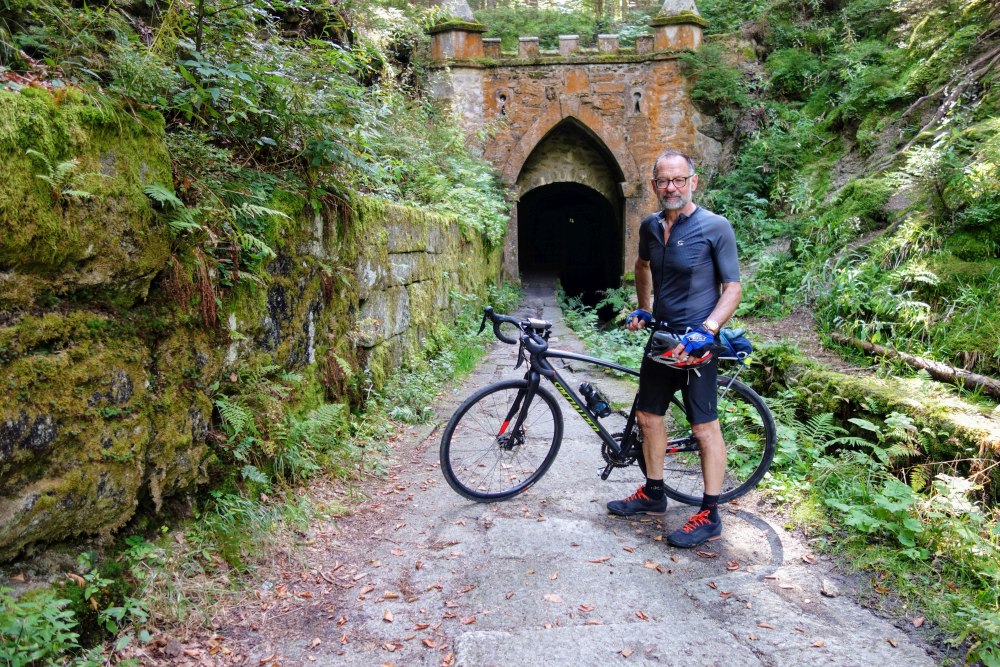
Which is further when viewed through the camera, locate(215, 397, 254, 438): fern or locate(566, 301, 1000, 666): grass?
locate(215, 397, 254, 438): fern

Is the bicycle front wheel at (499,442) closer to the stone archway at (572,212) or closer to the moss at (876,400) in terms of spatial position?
the moss at (876,400)

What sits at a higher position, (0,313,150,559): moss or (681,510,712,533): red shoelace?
(0,313,150,559): moss

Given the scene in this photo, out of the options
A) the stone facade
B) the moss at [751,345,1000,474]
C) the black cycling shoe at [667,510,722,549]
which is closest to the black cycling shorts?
the black cycling shoe at [667,510,722,549]

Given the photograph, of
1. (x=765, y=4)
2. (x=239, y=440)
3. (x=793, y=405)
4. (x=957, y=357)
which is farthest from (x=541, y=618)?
(x=765, y=4)

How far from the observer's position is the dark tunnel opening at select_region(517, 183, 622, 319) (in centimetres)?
2066

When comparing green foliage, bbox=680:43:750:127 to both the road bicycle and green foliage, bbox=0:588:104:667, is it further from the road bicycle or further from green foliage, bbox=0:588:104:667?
green foliage, bbox=0:588:104:667

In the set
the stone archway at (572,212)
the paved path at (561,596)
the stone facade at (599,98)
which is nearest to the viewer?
the paved path at (561,596)

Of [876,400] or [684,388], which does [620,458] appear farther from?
[876,400]

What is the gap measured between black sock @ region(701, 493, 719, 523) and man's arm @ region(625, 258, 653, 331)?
3.16 feet

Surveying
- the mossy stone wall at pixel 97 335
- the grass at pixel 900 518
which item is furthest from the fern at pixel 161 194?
the grass at pixel 900 518

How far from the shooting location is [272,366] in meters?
3.31

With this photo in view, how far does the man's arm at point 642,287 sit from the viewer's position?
342 centimetres

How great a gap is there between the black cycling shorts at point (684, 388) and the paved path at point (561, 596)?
0.67 m

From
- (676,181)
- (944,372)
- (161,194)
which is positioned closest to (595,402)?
(676,181)
